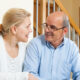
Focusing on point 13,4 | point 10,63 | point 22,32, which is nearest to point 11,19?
point 22,32

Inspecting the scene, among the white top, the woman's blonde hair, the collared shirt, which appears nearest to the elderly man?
the collared shirt

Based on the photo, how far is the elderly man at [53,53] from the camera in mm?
1971

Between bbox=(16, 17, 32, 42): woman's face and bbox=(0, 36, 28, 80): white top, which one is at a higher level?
bbox=(16, 17, 32, 42): woman's face

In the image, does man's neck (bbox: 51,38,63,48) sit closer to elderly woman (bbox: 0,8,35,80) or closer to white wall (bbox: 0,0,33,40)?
elderly woman (bbox: 0,8,35,80)

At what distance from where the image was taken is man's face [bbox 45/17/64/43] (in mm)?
1970

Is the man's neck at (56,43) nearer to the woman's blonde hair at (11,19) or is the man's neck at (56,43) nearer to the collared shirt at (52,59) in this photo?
the collared shirt at (52,59)

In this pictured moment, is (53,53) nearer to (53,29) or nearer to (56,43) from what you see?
(56,43)

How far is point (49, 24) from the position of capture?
198cm


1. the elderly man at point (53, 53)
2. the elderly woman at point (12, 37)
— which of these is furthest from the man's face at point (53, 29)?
the elderly woman at point (12, 37)

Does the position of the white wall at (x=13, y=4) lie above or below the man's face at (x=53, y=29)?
above

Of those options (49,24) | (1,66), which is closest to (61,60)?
(49,24)

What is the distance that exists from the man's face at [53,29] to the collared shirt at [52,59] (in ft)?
0.23

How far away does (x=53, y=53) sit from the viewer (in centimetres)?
202

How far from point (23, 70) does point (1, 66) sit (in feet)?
0.77
